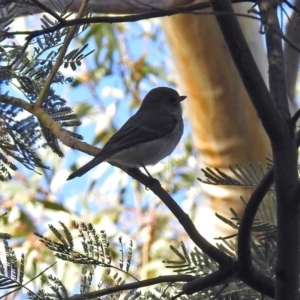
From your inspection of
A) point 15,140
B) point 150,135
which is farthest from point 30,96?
point 150,135

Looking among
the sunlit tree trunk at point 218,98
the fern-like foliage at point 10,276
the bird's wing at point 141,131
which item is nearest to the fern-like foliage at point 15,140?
the fern-like foliage at point 10,276

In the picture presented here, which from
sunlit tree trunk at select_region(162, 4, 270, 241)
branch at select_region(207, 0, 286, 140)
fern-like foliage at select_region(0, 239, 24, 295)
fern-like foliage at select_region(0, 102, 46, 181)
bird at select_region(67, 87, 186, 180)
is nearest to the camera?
branch at select_region(207, 0, 286, 140)

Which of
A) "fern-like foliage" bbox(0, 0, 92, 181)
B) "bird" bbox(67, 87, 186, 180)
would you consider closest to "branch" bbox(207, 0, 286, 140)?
"fern-like foliage" bbox(0, 0, 92, 181)

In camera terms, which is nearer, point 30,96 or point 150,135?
point 30,96

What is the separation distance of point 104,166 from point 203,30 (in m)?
2.06

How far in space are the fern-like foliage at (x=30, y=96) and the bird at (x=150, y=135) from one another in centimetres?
39

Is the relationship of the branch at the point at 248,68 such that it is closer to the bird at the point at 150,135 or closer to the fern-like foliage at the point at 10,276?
the fern-like foliage at the point at 10,276

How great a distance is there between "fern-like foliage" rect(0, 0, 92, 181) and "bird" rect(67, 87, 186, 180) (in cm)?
39

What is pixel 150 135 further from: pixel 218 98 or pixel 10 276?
pixel 10 276

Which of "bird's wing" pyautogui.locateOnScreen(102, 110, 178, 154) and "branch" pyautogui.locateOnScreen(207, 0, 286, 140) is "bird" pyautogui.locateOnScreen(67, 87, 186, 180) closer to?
"bird's wing" pyautogui.locateOnScreen(102, 110, 178, 154)

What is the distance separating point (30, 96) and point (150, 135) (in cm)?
88

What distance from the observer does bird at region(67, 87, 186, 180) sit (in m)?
2.07

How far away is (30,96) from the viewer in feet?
4.63

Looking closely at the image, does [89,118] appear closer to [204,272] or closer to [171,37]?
[171,37]
